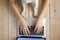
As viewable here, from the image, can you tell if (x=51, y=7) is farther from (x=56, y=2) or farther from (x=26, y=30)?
(x=26, y=30)

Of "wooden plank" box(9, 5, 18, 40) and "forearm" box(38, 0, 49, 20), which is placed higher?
"forearm" box(38, 0, 49, 20)

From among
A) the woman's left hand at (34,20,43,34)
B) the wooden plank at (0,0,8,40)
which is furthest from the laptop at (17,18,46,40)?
the wooden plank at (0,0,8,40)

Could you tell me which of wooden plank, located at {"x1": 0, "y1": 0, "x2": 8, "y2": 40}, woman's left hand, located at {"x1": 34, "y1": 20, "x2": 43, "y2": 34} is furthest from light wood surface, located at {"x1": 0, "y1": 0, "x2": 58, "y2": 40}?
woman's left hand, located at {"x1": 34, "y1": 20, "x2": 43, "y2": 34}

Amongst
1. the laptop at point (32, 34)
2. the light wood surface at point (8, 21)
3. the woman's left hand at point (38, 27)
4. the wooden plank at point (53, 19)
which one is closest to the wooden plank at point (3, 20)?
the light wood surface at point (8, 21)

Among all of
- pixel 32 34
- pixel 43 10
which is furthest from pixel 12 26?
pixel 43 10

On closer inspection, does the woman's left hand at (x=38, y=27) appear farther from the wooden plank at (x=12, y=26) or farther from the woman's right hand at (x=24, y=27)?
the wooden plank at (x=12, y=26)

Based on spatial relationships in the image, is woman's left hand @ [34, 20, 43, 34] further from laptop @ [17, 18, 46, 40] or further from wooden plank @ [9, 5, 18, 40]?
wooden plank @ [9, 5, 18, 40]

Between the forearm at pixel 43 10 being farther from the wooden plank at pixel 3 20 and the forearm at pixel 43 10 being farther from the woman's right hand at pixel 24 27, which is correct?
the wooden plank at pixel 3 20

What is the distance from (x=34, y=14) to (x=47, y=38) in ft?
0.97

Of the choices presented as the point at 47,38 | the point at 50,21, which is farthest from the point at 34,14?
the point at 47,38

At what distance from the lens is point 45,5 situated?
149 cm

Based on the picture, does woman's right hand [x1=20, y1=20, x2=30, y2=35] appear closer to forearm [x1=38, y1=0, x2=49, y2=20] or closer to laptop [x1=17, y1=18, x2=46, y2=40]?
laptop [x1=17, y1=18, x2=46, y2=40]

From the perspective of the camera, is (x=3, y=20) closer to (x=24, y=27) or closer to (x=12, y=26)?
(x=12, y=26)

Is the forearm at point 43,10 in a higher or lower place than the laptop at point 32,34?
higher
